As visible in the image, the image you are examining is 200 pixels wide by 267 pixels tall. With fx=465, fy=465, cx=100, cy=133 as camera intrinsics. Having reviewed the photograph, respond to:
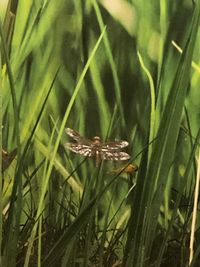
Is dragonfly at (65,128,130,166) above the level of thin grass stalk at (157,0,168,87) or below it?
below

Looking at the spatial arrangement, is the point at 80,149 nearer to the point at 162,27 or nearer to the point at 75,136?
the point at 75,136

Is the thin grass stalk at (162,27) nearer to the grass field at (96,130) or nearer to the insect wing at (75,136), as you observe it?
the grass field at (96,130)

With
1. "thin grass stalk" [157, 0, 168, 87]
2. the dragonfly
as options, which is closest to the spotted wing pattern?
the dragonfly

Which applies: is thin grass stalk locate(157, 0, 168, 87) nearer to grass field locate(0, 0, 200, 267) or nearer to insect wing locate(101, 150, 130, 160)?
grass field locate(0, 0, 200, 267)

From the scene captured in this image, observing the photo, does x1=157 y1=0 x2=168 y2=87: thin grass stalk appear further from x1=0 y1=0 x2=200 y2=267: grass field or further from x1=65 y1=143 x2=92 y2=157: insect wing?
x1=65 y1=143 x2=92 y2=157: insect wing

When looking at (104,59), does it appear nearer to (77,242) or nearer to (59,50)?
(59,50)

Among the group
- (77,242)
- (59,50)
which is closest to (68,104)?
(59,50)

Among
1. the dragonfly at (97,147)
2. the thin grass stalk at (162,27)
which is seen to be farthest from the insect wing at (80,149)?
the thin grass stalk at (162,27)

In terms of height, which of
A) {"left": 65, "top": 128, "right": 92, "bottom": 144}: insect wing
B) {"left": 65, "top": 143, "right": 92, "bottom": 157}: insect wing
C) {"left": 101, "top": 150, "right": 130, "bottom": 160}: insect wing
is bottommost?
{"left": 101, "top": 150, "right": 130, "bottom": 160}: insect wing
